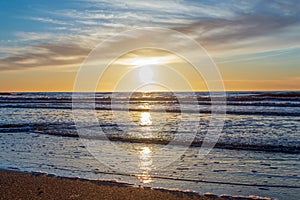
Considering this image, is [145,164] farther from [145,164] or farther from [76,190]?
[76,190]

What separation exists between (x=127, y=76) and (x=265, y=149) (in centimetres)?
1578

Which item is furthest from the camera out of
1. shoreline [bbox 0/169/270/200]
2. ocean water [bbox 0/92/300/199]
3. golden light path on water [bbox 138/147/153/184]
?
golden light path on water [bbox 138/147/153/184]

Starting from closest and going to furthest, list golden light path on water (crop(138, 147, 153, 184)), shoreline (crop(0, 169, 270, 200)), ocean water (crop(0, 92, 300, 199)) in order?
shoreline (crop(0, 169, 270, 200)), ocean water (crop(0, 92, 300, 199)), golden light path on water (crop(138, 147, 153, 184))

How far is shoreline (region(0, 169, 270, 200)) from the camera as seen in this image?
616 cm

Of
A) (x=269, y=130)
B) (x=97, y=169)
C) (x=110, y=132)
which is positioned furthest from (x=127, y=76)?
(x=97, y=169)

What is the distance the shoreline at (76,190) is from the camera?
6.16 metres

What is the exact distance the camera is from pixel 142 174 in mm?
7910

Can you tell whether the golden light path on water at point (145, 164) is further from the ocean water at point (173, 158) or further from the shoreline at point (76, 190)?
Result: the shoreline at point (76, 190)

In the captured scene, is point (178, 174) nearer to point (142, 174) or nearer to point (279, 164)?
point (142, 174)

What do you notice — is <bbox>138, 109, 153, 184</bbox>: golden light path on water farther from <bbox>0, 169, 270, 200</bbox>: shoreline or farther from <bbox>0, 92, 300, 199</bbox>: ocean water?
<bbox>0, 169, 270, 200</bbox>: shoreline

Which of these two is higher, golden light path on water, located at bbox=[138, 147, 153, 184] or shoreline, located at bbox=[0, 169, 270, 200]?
golden light path on water, located at bbox=[138, 147, 153, 184]

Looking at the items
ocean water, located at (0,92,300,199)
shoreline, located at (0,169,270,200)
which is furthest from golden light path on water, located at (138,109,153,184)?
shoreline, located at (0,169,270,200)

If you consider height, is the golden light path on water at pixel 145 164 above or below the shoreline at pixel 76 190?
above

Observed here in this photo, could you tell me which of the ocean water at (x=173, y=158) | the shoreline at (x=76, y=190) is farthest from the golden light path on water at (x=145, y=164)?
the shoreline at (x=76, y=190)
